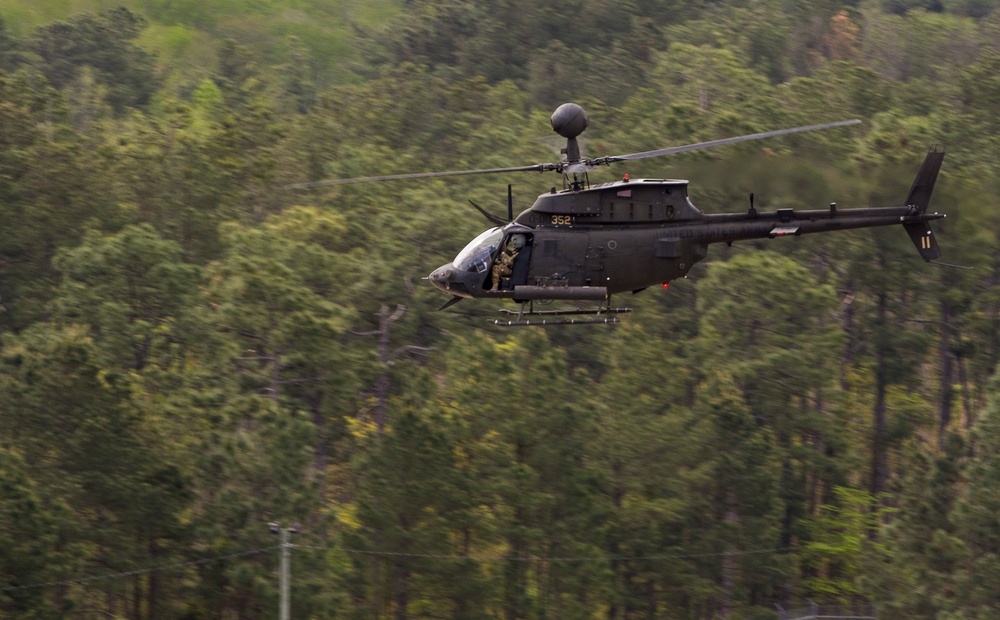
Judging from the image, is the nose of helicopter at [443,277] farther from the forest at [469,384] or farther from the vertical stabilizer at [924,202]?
the vertical stabilizer at [924,202]

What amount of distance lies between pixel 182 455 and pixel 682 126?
26926 mm

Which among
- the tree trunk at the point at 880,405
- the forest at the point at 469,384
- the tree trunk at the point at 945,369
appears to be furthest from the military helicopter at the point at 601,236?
the tree trunk at the point at 945,369

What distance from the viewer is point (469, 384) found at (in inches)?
1934

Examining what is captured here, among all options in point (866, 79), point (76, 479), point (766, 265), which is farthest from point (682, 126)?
point (76, 479)

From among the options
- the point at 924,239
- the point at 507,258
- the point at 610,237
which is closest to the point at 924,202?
the point at 924,239

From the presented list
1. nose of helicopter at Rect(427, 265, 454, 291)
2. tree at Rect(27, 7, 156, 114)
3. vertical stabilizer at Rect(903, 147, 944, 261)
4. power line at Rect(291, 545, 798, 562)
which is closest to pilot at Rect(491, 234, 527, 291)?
nose of helicopter at Rect(427, 265, 454, 291)

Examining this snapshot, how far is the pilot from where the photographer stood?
2672cm

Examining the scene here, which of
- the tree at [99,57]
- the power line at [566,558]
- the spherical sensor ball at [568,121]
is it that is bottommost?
the power line at [566,558]

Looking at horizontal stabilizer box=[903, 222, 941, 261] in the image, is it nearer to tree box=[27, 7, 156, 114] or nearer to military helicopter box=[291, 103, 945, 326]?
military helicopter box=[291, 103, 945, 326]

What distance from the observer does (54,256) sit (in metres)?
59.4

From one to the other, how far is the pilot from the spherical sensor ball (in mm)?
1960

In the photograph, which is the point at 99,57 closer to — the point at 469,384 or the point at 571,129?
the point at 469,384

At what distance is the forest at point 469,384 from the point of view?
41.5m

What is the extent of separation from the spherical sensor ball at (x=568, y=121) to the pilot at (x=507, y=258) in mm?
1960
